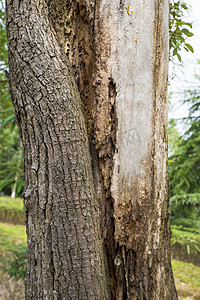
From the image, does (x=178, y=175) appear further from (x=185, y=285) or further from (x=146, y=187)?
(x=146, y=187)

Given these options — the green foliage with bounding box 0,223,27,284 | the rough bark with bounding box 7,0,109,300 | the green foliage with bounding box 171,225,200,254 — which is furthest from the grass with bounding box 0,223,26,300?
the green foliage with bounding box 171,225,200,254

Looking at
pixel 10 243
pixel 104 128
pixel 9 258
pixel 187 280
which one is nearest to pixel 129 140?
pixel 104 128

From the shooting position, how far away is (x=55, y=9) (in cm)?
142

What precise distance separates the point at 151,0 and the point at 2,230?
9313mm

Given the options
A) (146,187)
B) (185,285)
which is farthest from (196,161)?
(146,187)

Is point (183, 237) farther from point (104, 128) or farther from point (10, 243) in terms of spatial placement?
point (10, 243)

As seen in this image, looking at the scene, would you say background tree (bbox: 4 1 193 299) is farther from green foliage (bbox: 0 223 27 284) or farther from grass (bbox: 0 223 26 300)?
green foliage (bbox: 0 223 27 284)

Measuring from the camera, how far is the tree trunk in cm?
110

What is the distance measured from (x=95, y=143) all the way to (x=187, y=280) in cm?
535

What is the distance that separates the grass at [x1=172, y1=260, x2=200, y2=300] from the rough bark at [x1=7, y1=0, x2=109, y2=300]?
4.23 metres

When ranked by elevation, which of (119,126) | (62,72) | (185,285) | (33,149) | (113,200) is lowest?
(185,285)

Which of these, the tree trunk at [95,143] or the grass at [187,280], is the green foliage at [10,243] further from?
the grass at [187,280]

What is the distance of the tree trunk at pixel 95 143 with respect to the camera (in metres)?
1.10

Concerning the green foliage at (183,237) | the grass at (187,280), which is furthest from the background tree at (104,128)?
the grass at (187,280)
